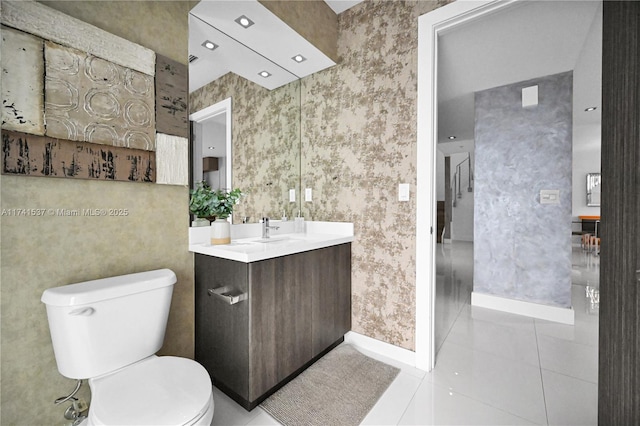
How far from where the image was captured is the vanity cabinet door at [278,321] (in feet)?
4.85

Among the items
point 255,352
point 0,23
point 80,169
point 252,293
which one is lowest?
point 255,352

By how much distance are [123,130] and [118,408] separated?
1.22 m

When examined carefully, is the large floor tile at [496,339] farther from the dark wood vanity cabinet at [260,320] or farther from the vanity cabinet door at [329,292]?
the dark wood vanity cabinet at [260,320]

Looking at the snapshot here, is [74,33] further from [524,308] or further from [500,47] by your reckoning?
[524,308]

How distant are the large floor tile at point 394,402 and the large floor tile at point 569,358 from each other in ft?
3.28

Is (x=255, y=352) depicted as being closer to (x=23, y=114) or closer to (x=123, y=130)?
(x=123, y=130)

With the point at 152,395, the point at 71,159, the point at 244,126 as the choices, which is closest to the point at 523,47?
the point at 244,126

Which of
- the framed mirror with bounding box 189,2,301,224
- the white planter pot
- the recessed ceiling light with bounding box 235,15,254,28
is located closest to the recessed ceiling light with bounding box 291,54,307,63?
the framed mirror with bounding box 189,2,301,224

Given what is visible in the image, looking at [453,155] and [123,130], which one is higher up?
→ [453,155]

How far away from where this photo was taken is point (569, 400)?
1568 mm

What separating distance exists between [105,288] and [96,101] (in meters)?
0.89

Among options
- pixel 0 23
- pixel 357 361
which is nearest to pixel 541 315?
pixel 357 361

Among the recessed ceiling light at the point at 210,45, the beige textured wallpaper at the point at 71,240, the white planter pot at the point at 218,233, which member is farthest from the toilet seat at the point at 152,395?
the recessed ceiling light at the point at 210,45

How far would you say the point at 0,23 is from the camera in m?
1.08
